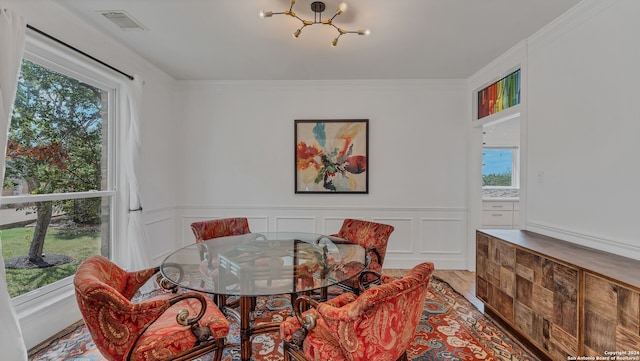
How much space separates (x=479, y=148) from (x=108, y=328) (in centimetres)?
435

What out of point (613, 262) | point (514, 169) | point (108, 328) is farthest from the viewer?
point (514, 169)

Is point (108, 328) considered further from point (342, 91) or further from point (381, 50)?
point (342, 91)

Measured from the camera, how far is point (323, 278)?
190 cm

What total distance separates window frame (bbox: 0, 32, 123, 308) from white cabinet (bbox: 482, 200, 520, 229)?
608 cm

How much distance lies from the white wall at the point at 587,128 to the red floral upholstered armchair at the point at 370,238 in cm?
149

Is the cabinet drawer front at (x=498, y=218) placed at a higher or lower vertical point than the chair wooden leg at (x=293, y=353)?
higher

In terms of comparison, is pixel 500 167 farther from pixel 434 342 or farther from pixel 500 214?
pixel 434 342

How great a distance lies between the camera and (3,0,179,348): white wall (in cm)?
221

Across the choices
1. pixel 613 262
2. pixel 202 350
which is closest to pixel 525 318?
pixel 613 262

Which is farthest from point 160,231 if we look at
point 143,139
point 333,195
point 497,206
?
point 497,206

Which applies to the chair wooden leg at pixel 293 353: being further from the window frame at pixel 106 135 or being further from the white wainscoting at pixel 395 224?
the white wainscoting at pixel 395 224

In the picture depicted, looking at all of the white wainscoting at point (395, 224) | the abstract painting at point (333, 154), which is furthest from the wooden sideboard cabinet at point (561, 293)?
the abstract painting at point (333, 154)

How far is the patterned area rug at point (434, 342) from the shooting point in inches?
82.0

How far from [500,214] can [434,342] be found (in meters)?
4.22
